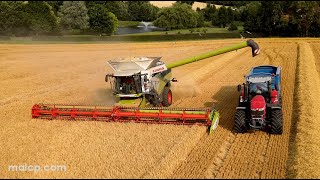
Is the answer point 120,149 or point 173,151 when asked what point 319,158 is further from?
point 120,149

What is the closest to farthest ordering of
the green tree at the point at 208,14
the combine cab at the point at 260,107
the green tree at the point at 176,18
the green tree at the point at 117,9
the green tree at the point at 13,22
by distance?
the combine cab at the point at 260,107
the green tree at the point at 117,9
the green tree at the point at 13,22
the green tree at the point at 176,18
the green tree at the point at 208,14

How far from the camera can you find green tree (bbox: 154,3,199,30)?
67.9m

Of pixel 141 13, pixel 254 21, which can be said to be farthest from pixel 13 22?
pixel 254 21

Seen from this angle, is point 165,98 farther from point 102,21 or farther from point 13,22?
point 13,22

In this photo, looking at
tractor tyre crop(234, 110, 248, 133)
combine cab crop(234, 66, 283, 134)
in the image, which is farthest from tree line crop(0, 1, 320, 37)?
tractor tyre crop(234, 110, 248, 133)

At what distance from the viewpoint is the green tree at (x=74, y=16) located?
56594 mm

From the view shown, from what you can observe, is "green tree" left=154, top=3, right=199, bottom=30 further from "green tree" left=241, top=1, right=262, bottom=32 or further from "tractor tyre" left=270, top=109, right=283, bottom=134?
"tractor tyre" left=270, top=109, right=283, bottom=134

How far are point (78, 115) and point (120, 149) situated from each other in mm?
4058

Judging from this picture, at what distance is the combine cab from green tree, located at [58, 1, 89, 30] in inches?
1761

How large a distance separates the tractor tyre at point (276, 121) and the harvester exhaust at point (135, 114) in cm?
189

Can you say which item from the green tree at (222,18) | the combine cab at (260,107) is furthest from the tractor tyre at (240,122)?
the green tree at (222,18)

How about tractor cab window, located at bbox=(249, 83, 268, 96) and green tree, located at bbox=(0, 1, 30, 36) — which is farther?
green tree, located at bbox=(0, 1, 30, 36)

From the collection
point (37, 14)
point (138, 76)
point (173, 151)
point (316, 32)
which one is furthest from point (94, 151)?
point (37, 14)

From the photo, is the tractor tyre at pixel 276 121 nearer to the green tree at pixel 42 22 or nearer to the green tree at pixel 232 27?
the green tree at pixel 42 22
